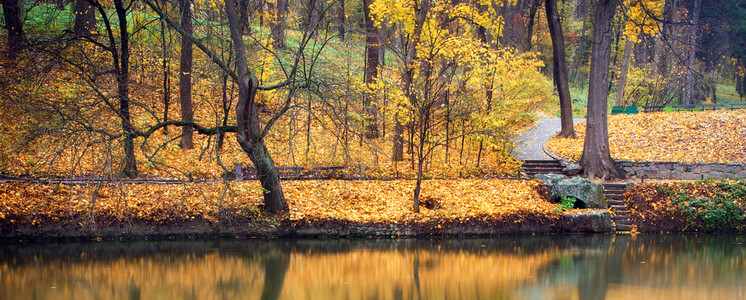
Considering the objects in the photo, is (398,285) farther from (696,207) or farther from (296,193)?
(696,207)

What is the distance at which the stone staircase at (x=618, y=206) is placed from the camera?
49.4ft

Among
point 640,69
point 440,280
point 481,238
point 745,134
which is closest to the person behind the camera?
point 440,280


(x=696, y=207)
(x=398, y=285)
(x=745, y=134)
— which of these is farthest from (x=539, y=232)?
(x=745, y=134)

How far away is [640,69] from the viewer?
90.9 feet

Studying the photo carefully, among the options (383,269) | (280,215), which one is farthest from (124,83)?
(383,269)

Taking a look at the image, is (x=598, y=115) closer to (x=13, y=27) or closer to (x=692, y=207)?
(x=692, y=207)

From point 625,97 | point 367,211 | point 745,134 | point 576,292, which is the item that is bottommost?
point 576,292

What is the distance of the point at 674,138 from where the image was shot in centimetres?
2042

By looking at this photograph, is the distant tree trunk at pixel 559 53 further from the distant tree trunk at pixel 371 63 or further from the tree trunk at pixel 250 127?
the tree trunk at pixel 250 127

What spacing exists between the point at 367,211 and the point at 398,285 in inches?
177

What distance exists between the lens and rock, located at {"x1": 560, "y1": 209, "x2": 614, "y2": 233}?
14.8 meters

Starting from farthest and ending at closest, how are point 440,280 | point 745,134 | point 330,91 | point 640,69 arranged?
point 640,69 < point 745,134 < point 330,91 < point 440,280

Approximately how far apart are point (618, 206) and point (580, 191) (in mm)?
1194

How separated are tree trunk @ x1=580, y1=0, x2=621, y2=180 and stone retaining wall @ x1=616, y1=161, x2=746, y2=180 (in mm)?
648
